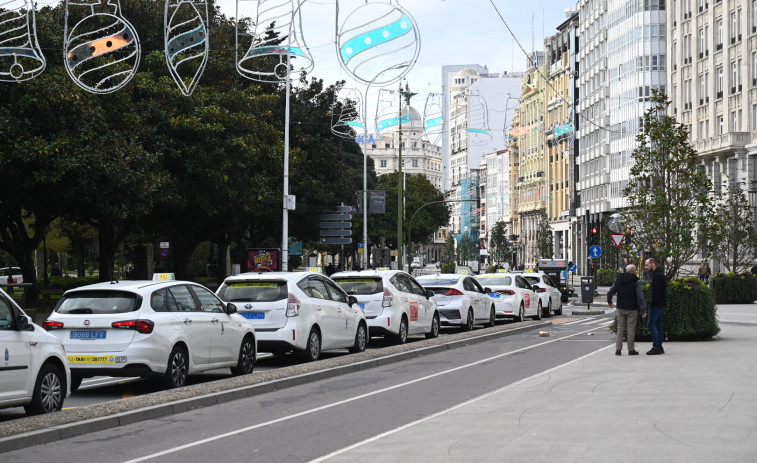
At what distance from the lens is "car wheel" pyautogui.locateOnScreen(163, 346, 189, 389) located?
15.5 metres

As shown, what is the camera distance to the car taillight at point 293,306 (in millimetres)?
19281

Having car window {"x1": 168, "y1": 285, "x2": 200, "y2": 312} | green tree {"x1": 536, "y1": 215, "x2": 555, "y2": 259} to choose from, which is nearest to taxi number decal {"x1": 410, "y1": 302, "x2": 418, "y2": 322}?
car window {"x1": 168, "y1": 285, "x2": 200, "y2": 312}

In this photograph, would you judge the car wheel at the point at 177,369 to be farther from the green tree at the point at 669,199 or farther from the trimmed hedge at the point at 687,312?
the green tree at the point at 669,199

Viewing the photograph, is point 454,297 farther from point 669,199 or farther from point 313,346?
point 313,346

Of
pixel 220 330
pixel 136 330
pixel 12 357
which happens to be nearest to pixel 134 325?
pixel 136 330

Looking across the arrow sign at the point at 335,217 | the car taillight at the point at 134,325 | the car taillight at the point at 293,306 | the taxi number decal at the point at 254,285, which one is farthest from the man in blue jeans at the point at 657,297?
the arrow sign at the point at 335,217

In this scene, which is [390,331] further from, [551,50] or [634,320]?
[551,50]

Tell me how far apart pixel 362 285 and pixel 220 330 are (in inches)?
305

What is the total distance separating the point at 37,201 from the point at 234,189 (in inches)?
377

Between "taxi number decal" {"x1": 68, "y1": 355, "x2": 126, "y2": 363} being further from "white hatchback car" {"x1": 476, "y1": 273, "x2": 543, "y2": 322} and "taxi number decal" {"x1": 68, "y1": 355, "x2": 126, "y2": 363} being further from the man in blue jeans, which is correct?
"white hatchback car" {"x1": 476, "y1": 273, "x2": 543, "y2": 322}

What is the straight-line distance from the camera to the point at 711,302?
2302 cm

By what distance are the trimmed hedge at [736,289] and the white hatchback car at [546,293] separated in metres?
9.68

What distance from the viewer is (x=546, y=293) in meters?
38.8

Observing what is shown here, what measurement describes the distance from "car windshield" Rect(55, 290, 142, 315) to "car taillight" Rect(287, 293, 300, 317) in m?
4.23
